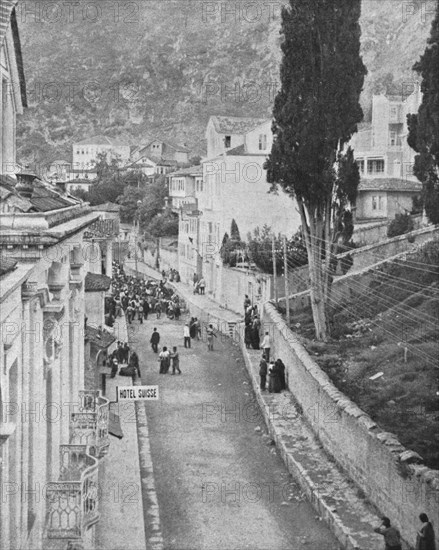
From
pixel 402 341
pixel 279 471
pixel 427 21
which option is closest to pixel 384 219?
pixel 402 341

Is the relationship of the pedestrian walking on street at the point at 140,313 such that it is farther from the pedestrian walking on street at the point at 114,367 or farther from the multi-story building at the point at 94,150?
the multi-story building at the point at 94,150

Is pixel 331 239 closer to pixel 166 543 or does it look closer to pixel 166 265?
pixel 166 543

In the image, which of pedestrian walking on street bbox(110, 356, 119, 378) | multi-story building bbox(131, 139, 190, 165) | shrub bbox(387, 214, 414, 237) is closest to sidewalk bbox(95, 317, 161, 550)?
pedestrian walking on street bbox(110, 356, 119, 378)

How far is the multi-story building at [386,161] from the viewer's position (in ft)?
151

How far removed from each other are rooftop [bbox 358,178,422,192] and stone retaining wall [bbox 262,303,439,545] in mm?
23076

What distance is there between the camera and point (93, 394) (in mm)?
18031

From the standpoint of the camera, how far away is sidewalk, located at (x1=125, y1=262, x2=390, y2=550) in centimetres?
1543

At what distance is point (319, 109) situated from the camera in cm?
2823

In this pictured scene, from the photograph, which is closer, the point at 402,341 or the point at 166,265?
the point at 402,341

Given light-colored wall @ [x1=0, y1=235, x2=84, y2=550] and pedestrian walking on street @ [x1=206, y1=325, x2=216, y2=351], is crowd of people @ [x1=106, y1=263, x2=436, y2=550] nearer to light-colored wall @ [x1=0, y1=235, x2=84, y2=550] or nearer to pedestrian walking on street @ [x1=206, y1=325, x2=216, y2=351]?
pedestrian walking on street @ [x1=206, y1=325, x2=216, y2=351]

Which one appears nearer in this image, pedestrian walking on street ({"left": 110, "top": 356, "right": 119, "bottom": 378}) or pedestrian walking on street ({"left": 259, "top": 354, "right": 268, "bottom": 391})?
pedestrian walking on street ({"left": 259, "top": 354, "right": 268, "bottom": 391})

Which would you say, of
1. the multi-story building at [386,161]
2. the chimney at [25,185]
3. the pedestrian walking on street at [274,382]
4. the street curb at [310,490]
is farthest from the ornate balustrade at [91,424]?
the multi-story building at [386,161]

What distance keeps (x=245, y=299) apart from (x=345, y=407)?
2239 centimetres

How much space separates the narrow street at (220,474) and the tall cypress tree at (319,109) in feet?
19.6
